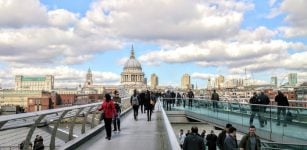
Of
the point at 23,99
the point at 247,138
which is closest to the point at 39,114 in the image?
the point at 247,138

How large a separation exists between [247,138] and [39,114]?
5031mm

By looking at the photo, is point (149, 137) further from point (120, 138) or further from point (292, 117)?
point (292, 117)

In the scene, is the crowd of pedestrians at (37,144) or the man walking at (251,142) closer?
the crowd of pedestrians at (37,144)

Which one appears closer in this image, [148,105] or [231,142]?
[231,142]

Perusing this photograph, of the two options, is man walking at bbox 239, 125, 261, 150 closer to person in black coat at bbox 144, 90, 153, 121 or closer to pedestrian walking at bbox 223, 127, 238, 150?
pedestrian walking at bbox 223, 127, 238, 150

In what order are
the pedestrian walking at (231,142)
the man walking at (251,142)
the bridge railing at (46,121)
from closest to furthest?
the bridge railing at (46,121) < the man walking at (251,142) < the pedestrian walking at (231,142)

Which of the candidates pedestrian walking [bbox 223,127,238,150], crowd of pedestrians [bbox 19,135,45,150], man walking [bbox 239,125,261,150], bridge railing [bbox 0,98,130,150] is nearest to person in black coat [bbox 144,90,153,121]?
bridge railing [bbox 0,98,130,150]

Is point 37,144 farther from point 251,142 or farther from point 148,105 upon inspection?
point 148,105

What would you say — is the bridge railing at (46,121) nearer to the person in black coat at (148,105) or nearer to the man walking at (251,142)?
the man walking at (251,142)

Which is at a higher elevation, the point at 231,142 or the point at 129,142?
the point at 231,142

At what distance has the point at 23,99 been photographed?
158 m

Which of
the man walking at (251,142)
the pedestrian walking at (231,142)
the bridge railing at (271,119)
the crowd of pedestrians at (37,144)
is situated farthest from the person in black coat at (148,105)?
the crowd of pedestrians at (37,144)

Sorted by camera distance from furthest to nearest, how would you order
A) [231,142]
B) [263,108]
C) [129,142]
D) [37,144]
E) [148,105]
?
[148,105], [263,108], [129,142], [231,142], [37,144]

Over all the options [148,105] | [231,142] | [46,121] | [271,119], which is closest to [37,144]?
[46,121]
